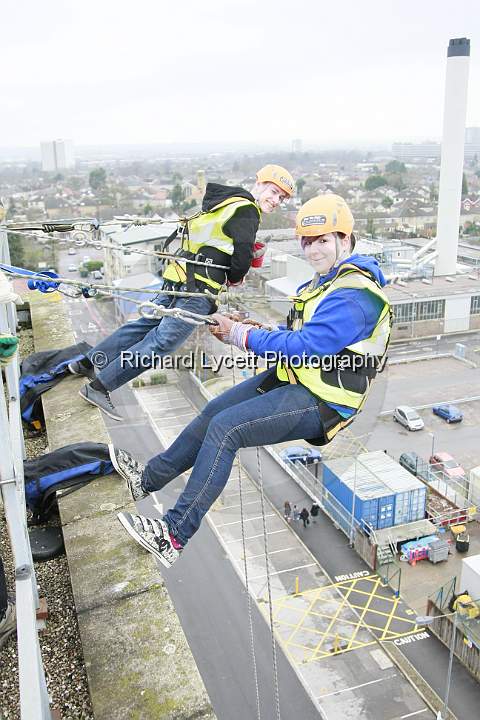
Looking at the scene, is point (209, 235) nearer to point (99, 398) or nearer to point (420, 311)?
point (99, 398)

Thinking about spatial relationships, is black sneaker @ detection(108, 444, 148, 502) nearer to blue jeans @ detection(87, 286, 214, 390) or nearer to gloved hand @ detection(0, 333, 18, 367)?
blue jeans @ detection(87, 286, 214, 390)

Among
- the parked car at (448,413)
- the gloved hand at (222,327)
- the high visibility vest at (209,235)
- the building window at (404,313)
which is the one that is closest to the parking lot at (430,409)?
the parked car at (448,413)

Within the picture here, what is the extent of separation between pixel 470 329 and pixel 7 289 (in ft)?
95.4

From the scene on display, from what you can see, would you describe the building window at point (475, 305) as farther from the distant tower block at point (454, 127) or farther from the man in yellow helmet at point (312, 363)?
the man in yellow helmet at point (312, 363)

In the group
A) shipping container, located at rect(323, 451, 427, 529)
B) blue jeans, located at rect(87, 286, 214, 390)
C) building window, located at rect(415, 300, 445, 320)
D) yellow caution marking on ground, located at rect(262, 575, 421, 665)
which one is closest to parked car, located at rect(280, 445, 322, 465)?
shipping container, located at rect(323, 451, 427, 529)

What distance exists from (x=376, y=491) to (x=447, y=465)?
334 centimetres

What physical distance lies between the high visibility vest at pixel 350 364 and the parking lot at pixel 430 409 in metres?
14.6

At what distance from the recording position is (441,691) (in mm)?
9547

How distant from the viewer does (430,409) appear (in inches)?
782

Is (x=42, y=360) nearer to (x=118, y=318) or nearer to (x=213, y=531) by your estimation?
(x=213, y=531)

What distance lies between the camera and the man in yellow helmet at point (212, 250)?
10.2ft

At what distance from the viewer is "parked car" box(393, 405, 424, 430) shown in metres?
18.2

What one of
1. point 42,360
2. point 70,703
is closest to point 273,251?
point 42,360

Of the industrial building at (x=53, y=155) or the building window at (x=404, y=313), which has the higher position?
the industrial building at (x=53, y=155)
